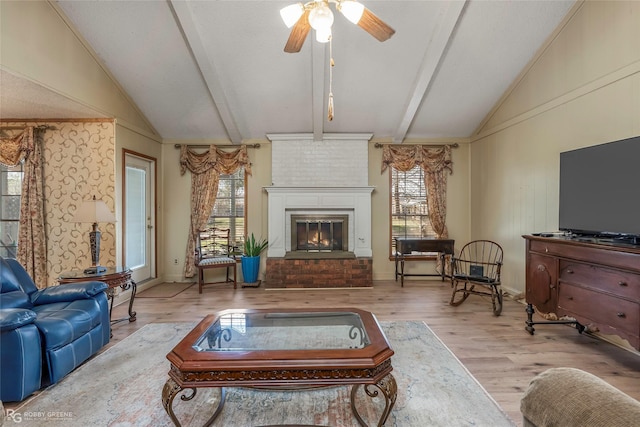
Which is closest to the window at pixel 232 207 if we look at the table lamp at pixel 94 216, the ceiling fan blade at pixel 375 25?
the table lamp at pixel 94 216

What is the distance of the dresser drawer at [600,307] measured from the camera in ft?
7.20

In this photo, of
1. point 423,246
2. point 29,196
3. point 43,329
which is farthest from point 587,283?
point 29,196

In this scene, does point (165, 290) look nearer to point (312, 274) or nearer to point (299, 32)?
point (312, 274)

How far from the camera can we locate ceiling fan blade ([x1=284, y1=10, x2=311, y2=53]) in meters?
2.23

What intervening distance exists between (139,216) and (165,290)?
1224mm

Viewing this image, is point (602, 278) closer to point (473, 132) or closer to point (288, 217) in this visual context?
point (473, 132)

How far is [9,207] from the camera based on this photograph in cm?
420

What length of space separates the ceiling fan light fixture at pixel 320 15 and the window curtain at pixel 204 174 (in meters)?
3.54

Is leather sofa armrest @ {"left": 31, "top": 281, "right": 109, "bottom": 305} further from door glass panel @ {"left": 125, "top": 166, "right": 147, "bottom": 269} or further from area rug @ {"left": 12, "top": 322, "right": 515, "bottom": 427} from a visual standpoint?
door glass panel @ {"left": 125, "top": 166, "right": 147, "bottom": 269}

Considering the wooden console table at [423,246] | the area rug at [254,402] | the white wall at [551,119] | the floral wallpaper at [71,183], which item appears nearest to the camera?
the area rug at [254,402]

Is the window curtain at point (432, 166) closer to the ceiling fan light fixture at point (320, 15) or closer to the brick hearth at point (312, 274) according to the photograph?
the brick hearth at point (312, 274)

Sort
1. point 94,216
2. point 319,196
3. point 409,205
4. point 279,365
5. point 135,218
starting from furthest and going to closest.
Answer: point 409,205, point 319,196, point 135,218, point 94,216, point 279,365

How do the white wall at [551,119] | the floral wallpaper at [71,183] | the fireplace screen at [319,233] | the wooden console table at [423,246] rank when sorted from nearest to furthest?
the white wall at [551,119] < the floral wallpaper at [71,183] < the wooden console table at [423,246] < the fireplace screen at [319,233]

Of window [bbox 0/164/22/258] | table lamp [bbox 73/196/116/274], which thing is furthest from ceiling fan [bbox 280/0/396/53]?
window [bbox 0/164/22/258]
